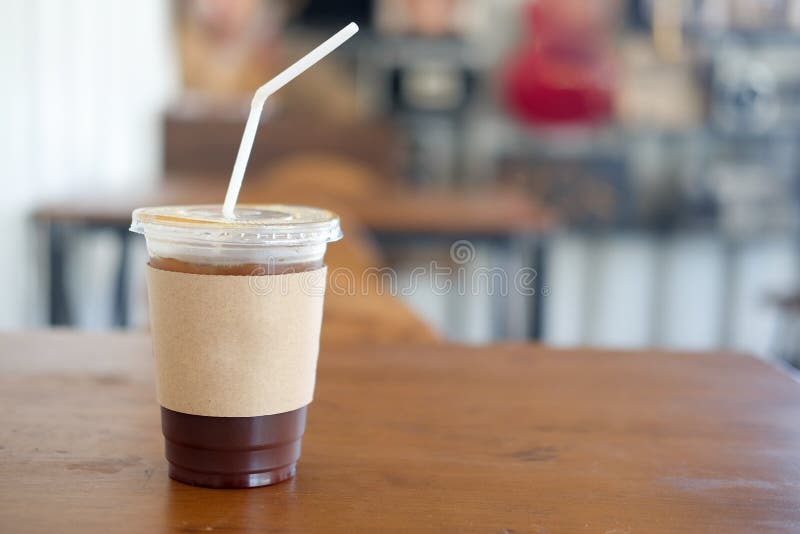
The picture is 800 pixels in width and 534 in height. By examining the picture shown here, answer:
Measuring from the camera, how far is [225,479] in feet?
1.94

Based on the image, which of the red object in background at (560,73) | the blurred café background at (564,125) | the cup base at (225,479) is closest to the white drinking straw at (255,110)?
the cup base at (225,479)

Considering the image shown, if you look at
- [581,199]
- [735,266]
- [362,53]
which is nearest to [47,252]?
[362,53]

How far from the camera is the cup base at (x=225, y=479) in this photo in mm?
590

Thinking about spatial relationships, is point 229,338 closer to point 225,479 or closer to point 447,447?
point 225,479

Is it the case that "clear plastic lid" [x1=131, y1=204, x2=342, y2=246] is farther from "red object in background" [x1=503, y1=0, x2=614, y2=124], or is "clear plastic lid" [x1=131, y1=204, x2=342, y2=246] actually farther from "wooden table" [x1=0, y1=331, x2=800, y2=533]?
"red object in background" [x1=503, y1=0, x2=614, y2=124]

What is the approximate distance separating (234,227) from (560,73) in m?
3.85

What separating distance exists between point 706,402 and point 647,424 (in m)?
0.10

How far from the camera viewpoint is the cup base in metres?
0.59

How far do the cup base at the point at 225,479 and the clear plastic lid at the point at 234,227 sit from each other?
0.45 ft

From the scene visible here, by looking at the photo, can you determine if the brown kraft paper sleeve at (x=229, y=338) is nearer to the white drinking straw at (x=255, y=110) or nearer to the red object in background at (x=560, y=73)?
the white drinking straw at (x=255, y=110)

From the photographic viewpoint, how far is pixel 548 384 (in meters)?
0.90

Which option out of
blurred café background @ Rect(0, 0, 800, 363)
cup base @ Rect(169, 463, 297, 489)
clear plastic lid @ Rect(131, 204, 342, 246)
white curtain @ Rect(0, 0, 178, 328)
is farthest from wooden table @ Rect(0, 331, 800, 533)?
blurred café background @ Rect(0, 0, 800, 363)

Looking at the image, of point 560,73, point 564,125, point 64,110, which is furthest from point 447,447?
point 564,125

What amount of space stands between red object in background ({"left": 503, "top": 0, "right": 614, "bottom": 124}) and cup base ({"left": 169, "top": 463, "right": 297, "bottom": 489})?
3742 millimetres
